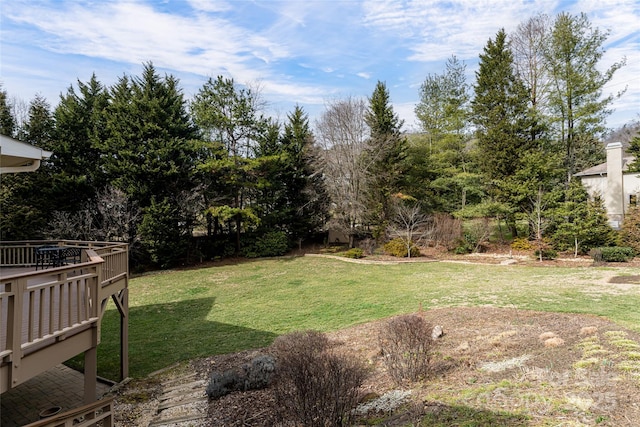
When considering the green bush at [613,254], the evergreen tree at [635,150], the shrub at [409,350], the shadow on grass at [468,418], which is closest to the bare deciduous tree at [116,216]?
the shrub at [409,350]

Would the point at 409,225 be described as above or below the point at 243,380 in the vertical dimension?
above

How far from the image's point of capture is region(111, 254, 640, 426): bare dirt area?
11.4 feet

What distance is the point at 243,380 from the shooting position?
17.2ft

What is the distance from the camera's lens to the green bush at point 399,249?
18.2 meters

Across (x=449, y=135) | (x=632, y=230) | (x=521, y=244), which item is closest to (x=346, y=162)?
(x=449, y=135)

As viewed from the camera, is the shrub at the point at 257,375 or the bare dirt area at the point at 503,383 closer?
the bare dirt area at the point at 503,383

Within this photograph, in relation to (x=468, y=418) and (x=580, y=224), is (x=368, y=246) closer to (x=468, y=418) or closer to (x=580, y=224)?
(x=580, y=224)

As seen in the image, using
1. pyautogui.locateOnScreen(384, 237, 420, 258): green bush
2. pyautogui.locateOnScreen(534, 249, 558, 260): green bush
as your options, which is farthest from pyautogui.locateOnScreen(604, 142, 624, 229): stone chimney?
pyautogui.locateOnScreen(384, 237, 420, 258): green bush

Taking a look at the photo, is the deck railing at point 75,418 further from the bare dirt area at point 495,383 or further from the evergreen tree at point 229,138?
the evergreen tree at point 229,138

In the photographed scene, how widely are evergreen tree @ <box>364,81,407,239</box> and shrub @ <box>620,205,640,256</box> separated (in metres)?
11.1

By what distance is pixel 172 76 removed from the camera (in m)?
19.4

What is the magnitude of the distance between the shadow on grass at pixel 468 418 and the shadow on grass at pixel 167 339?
478 centimetres

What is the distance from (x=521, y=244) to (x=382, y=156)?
9.19 m

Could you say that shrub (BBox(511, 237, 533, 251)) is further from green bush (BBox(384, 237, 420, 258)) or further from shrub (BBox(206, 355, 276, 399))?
shrub (BBox(206, 355, 276, 399))
